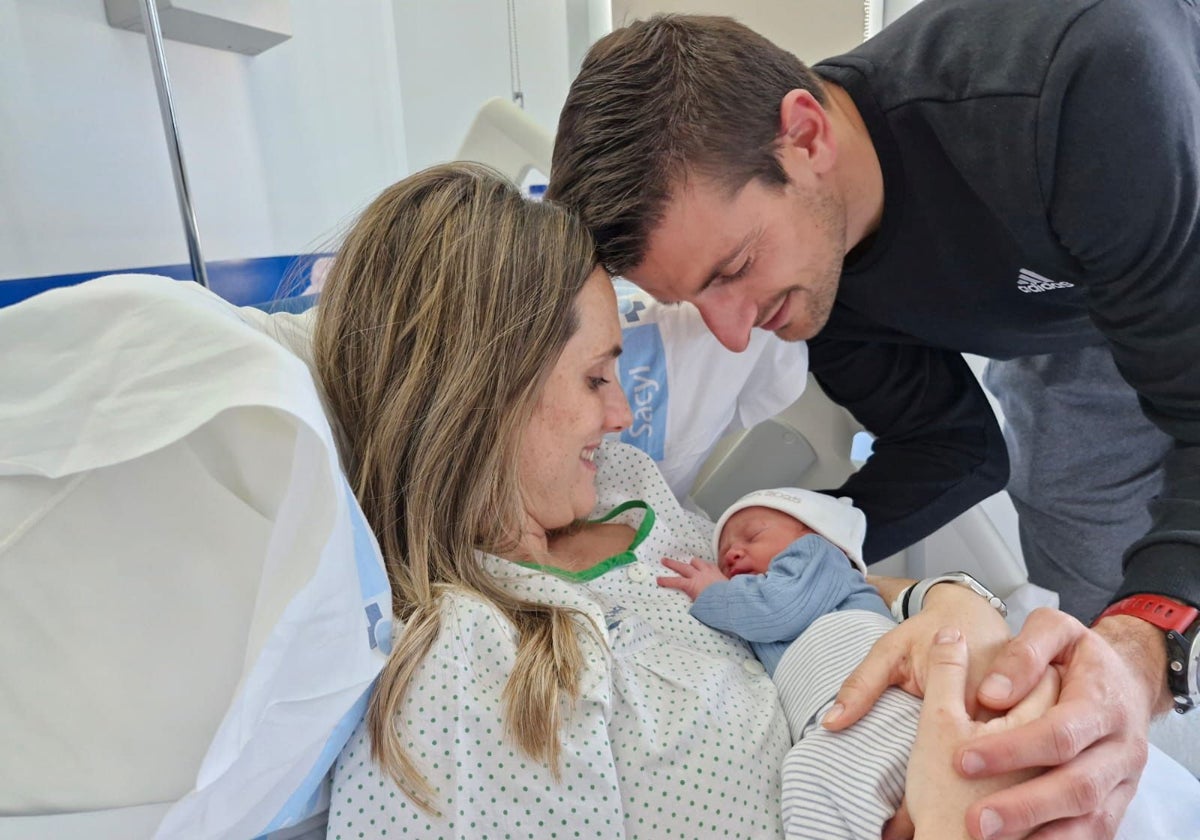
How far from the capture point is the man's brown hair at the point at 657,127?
1.31 meters

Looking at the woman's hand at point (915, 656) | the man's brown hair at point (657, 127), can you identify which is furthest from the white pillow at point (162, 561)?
the man's brown hair at point (657, 127)

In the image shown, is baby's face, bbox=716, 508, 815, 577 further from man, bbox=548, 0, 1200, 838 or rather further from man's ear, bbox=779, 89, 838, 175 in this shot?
man's ear, bbox=779, 89, 838, 175

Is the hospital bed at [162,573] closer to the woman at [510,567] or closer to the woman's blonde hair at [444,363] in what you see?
the woman at [510,567]

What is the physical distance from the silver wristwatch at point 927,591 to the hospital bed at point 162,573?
0.85 metres

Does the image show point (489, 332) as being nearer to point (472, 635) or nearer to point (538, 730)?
point (472, 635)

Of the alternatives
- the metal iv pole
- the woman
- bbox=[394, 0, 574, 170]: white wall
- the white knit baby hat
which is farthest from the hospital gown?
bbox=[394, 0, 574, 170]: white wall

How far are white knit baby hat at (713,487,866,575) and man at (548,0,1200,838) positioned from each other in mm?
230

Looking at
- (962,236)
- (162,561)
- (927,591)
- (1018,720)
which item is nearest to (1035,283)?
(962,236)

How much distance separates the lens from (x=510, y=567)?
3.71 feet

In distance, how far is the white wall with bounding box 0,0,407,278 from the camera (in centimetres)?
165

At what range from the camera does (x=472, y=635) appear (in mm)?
949

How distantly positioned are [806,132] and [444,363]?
0.75 meters

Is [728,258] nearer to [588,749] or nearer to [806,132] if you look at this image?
[806,132]

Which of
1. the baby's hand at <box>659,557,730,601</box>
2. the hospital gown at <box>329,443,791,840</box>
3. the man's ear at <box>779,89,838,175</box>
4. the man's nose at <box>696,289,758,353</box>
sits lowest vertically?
the baby's hand at <box>659,557,730,601</box>
